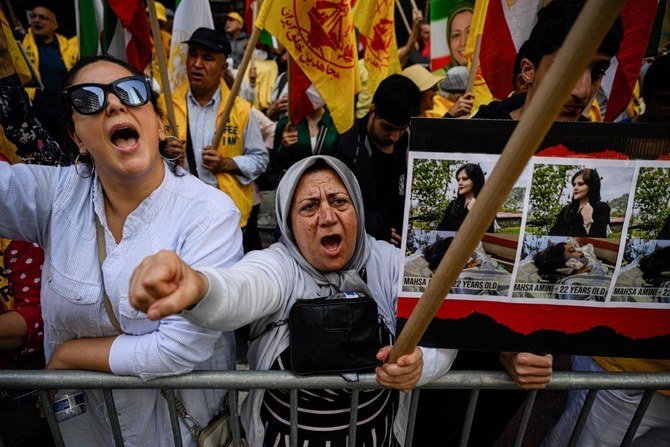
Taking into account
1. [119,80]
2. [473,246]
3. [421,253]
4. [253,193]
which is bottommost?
[253,193]

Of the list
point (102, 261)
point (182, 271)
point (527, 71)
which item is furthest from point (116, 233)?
point (527, 71)

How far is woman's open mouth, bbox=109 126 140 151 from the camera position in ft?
4.66

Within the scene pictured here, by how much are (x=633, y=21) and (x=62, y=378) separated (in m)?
3.16

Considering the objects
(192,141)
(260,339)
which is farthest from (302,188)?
(192,141)

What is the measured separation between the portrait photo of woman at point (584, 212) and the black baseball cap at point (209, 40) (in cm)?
290

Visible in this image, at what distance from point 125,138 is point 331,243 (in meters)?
0.81

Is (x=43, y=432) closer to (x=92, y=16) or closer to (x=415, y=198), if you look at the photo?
(x=415, y=198)

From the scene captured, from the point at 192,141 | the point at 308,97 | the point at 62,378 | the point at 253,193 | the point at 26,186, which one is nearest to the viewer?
the point at 62,378

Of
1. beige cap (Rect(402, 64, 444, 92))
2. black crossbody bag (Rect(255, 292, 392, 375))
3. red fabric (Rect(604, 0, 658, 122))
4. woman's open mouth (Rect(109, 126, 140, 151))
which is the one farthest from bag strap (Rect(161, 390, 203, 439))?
beige cap (Rect(402, 64, 444, 92))

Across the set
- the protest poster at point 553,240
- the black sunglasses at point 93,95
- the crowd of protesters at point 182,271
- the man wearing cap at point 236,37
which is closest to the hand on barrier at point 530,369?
the crowd of protesters at point 182,271

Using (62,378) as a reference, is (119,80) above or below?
above

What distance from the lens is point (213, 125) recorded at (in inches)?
131

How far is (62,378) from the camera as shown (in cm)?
135

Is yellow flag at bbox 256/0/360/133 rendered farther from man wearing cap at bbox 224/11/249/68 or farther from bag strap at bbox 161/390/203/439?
man wearing cap at bbox 224/11/249/68
